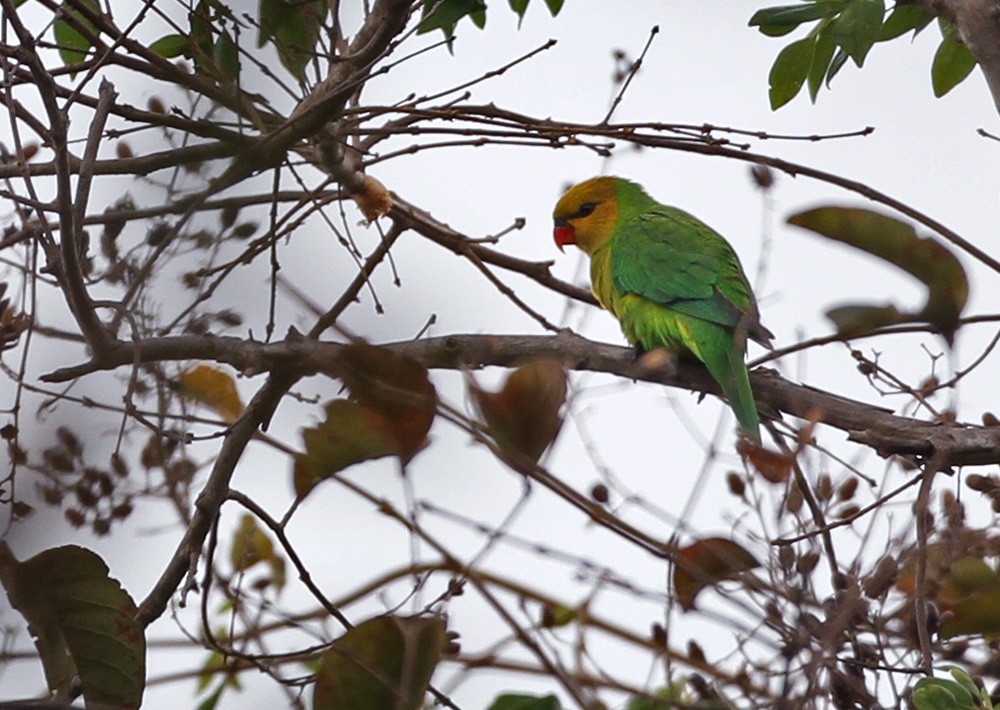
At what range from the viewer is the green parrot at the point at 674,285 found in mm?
3912

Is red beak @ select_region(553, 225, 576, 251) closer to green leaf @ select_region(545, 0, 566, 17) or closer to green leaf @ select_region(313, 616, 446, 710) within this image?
green leaf @ select_region(545, 0, 566, 17)

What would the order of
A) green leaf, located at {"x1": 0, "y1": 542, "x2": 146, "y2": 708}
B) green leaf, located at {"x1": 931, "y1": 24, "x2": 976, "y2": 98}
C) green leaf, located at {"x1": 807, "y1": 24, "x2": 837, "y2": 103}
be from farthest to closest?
1. green leaf, located at {"x1": 931, "y1": 24, "x2": 976, "y2": 98}
2. green leaf, located at {"x1": 807, "y1": 24, "x2": 837, "y2": 103}
3. green leaf, located at {"x1": 0, "y1": 542, "x2": 146, "y2": 708}

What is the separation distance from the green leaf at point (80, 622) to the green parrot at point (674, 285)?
2019 mm

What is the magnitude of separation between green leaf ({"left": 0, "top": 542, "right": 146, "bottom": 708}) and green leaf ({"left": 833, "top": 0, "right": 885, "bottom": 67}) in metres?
2.10

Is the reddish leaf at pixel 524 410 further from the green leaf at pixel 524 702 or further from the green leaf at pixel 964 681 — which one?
the green leaf at pixel 964 681

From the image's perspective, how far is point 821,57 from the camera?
3178mm

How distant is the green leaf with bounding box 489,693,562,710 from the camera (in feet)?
5.85

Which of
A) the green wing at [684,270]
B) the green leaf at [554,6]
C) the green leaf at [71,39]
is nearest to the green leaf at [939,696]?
the green wing at [684,270]

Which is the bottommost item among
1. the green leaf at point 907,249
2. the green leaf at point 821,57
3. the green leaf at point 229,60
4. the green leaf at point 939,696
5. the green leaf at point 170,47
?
the green leaf at point 939,696

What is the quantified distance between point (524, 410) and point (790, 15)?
2008 mm

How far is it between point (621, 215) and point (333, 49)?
3.17m

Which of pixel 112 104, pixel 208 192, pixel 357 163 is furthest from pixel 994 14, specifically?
pixel 208 192

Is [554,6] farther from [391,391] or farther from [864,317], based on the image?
[391,391]

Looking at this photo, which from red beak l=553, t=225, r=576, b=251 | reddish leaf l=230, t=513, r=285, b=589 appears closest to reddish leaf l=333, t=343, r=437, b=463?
reddish leaf l=230, t=513, r=285, b=589
